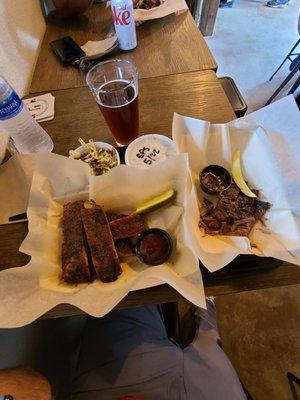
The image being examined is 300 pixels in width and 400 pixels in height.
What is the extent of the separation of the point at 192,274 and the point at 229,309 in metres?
0.91

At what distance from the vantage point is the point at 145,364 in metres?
0.75

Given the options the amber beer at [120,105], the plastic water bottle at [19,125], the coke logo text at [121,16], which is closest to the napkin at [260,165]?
the amber beer at [120,105]

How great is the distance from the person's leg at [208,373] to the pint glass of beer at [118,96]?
2.07ft

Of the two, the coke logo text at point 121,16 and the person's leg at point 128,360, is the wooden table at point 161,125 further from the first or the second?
the person's leg at point 128,360

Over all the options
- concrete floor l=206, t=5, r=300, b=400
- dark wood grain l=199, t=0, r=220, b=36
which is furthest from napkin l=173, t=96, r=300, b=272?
dark wood grain l=199, t=0, r=220, b=36

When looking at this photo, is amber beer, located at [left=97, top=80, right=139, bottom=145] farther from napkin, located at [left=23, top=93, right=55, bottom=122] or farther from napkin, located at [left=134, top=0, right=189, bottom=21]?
napkin, located at [left=134, top=0, right=189, bottom=21]

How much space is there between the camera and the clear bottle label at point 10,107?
514mm

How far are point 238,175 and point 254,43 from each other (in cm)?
225

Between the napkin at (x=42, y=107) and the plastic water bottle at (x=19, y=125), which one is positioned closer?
→ the plastic water bottle at (x=19, y=125)

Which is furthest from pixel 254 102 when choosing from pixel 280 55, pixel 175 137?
pixel 175 137

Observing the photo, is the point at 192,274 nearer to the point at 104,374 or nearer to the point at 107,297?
the point at 107,297

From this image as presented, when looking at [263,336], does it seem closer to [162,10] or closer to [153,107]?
[153,107]

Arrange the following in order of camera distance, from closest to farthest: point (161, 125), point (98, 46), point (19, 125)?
point (19, 125) → point (161, 125) → point (98, 46)

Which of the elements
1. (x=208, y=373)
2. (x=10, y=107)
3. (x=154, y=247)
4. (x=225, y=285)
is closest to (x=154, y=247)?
(x=154, y=247)
